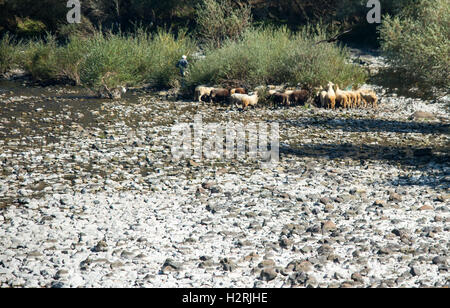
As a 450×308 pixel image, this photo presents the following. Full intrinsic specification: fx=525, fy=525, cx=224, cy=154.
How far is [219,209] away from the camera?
6613mm

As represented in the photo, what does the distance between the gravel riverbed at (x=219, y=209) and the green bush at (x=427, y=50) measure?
124 cm

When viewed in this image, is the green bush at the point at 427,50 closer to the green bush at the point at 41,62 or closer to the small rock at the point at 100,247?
the small rock at the point at 100,247

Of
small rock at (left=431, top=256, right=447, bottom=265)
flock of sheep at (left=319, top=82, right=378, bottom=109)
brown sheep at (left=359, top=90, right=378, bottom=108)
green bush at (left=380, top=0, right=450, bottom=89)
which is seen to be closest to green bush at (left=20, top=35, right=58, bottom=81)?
flock of sheep at (left=319, top=82, right=378, bottom=109)

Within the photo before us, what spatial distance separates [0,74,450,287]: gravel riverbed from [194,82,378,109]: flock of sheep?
6.22 ft

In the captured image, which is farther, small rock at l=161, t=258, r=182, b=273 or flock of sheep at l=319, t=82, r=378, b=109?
flock of sheep at l=319, t=82, r=378, b=109

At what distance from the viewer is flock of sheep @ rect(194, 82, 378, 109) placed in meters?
12.9

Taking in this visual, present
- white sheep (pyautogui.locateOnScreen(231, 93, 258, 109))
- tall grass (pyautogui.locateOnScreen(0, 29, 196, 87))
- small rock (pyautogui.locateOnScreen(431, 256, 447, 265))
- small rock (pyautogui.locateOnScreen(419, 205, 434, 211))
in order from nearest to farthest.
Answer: small rock (pyautogui.locateOnScreen(431, 256, 447, 265))
small rock (pyautogui.locateOnScreen(419, 205, 434, 211))
white sheep (pyautogui.locateOnScreen(231, 93, 258, 109))
tall grass (pyautogui.locateOnScreen(0, 29, 196, 87))

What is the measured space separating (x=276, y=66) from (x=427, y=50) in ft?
17.5

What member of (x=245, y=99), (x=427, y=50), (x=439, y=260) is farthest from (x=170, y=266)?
(x=245, y=99)

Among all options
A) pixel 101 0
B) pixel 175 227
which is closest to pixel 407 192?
pixel 175 227

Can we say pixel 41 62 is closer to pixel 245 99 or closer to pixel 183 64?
pixel 183 64

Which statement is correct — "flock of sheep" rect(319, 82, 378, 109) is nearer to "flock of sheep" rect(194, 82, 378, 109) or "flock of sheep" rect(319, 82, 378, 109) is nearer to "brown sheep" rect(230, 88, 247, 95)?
"flock of sheep" rect(194, 82, 378, 109)

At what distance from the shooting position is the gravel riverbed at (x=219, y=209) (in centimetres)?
511

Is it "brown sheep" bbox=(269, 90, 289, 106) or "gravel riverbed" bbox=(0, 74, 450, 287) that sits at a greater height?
"gravel riverbed" bbox=(0, 74, 450, 287)
